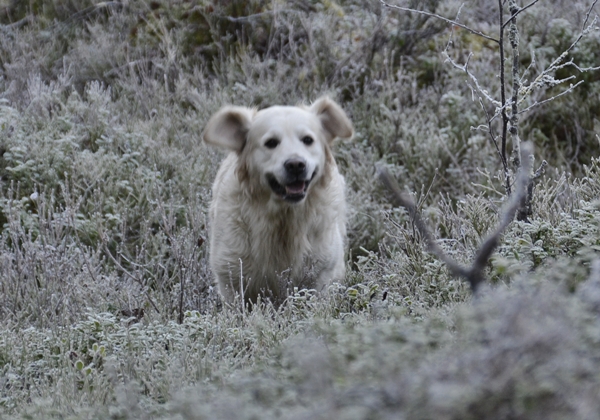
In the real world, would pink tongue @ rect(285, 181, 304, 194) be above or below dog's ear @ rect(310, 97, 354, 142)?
below

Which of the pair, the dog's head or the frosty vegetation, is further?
the dog's head

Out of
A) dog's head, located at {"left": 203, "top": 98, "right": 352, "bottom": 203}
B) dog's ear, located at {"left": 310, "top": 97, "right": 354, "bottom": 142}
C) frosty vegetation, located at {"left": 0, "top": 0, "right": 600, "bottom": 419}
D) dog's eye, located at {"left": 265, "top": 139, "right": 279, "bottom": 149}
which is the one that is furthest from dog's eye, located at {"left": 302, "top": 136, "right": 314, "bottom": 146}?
frosty vegetation, located at {"left": 0, "top": 0, "right": 600, "bottom": 419}

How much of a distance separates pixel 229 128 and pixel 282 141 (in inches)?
17.7

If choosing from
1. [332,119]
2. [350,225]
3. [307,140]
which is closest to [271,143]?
[307,140]

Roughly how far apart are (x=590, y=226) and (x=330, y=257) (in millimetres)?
1630

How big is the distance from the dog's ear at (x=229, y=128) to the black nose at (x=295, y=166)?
51 cm

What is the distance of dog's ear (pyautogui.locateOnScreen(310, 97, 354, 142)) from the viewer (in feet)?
15.0

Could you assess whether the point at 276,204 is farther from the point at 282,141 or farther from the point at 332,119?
the point at 332,119

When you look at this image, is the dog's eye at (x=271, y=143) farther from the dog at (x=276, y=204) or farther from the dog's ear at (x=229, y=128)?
the dog's ear at (x=229, y=128)

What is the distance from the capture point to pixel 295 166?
4.11 meters

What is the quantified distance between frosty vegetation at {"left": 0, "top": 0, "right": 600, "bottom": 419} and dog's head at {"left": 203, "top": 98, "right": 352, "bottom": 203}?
1.74 ft

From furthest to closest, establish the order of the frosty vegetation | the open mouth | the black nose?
the open mouth → the black nose → the frosty vegetation

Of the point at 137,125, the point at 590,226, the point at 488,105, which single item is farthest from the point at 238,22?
the point at 590,226

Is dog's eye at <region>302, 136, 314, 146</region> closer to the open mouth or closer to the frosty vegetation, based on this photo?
the open mouth
